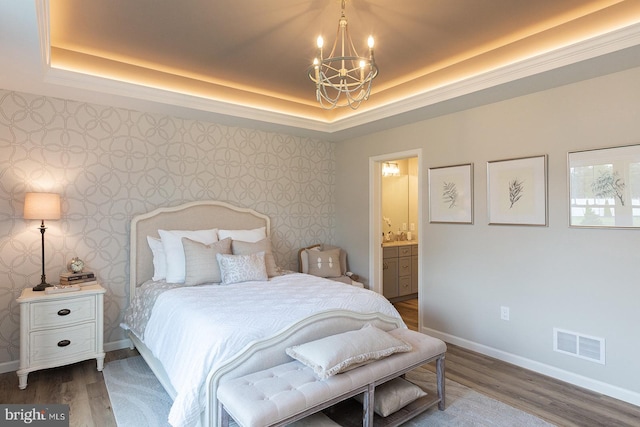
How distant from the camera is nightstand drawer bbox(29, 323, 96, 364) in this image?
2.75 m

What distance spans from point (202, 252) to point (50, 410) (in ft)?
4.94

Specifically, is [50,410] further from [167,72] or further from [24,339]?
[167,72]

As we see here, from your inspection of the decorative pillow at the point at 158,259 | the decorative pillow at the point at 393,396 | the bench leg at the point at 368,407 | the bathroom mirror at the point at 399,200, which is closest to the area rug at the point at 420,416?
the decorative pillow at the point at 393,396

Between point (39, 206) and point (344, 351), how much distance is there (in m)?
2.67

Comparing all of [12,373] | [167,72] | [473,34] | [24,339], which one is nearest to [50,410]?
[24,339]

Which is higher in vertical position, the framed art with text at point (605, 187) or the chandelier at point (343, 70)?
the chandelier at point (343, 70)

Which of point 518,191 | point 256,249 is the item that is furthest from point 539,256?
point 256,249

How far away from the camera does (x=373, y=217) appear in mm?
4688

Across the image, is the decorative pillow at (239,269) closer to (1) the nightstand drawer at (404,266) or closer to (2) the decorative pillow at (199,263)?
(2) the decorative pillow at (199,263)

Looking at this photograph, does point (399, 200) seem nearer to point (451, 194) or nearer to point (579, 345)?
point (451, 194)

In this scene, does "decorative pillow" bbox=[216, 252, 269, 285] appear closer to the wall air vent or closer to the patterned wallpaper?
the patterned wallpaper

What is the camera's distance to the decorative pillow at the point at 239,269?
10.7 ft

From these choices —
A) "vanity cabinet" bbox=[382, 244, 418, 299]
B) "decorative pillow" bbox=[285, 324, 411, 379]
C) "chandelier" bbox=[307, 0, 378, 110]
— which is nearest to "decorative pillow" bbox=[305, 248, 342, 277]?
"vanity cabinet" bbox=[382, 244, 418, 299]

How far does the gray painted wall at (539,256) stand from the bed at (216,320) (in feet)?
3.97
